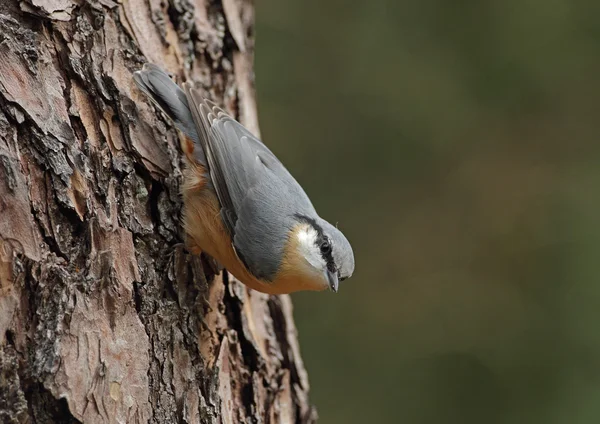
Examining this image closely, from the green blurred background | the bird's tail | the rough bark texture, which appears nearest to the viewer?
the rough bark texture

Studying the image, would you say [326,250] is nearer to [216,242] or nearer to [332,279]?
[332,279]

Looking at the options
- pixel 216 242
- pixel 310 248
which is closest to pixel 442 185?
pixel 310 248

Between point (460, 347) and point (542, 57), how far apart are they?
256 cm

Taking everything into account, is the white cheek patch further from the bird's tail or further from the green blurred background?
the green blurred background

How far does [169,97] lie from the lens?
9.83ft

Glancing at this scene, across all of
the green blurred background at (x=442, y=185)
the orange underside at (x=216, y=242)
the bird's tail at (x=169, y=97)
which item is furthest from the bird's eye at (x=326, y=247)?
the green blurred background at (x=442, y=185)

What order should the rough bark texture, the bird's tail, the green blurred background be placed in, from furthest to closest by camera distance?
the green blurred background
the bird's tail
the rough bark texture

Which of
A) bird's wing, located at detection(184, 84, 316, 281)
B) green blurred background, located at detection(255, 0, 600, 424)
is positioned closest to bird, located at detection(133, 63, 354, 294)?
bird's wing, located at detection(184, 84, 316, 281)

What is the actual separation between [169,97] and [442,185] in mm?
4124

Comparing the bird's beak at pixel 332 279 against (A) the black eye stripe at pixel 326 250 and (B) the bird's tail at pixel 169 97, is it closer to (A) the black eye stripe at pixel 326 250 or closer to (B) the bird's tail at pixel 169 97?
(A) the black eye stripe at pixel 326 250

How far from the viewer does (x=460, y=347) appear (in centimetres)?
613

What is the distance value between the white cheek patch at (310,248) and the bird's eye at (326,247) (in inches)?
0.8

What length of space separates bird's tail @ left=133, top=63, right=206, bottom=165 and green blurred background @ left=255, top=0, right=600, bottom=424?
3325mm

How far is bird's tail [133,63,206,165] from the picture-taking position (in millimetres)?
2949
